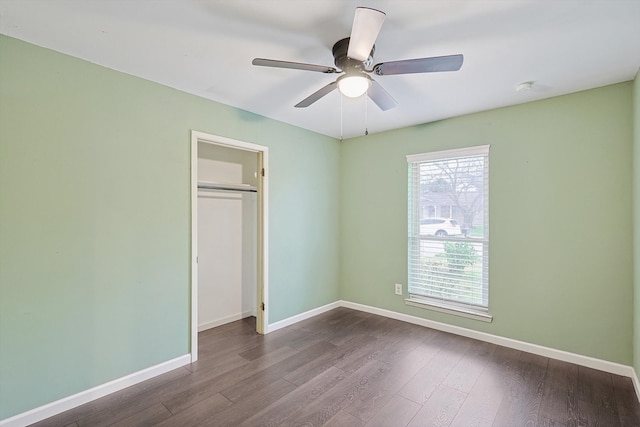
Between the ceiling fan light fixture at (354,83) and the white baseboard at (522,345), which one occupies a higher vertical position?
the ceiling fan light fixture at (354,83)

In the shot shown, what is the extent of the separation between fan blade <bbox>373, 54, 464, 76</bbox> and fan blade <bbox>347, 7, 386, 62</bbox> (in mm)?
142

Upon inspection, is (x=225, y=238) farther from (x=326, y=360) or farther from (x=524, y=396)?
(x=524, y=396)

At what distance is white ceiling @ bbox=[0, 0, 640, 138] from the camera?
64.9 inches

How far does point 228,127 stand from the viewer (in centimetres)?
308

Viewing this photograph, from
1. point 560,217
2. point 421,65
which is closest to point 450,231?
point 560,217

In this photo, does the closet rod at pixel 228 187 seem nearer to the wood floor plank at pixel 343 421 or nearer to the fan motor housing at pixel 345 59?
the fan motor housing at pixel 345 59

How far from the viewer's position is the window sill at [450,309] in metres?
3.23

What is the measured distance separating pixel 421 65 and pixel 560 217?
2.13m

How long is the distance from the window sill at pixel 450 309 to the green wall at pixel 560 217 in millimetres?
69

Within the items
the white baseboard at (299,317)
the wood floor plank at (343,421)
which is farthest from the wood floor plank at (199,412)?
the white baseboard at (299,317)

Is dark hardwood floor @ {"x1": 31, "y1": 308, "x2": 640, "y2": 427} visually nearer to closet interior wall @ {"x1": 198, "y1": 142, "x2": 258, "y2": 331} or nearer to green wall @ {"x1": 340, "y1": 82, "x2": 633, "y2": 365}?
green wall @ {"x1": 340, "y1": 82, "x2": 633, "y2": 365}

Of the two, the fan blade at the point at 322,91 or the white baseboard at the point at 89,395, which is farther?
the fan blade at the point at 322,91

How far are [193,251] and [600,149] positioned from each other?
12.1ft

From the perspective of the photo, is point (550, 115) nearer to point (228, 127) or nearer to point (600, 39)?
point (600, 39)
